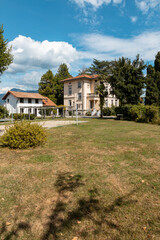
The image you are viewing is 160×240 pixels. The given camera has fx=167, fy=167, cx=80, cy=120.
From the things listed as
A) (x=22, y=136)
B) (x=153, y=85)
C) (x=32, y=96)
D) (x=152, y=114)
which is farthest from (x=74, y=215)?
(x=32, y=96)

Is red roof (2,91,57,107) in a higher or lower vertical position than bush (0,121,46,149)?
higher

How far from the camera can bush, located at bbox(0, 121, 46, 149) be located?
686cm

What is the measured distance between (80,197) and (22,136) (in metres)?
4.35

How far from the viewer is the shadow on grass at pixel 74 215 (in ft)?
8.22

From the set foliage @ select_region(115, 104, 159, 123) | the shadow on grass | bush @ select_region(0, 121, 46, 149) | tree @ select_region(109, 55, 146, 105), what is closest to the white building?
tree @ select_region(109, 55, 146, 105)

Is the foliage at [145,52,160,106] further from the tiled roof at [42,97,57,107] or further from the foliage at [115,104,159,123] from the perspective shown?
the tiled roof at [42,97,57,107]

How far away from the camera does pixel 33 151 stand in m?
6.70

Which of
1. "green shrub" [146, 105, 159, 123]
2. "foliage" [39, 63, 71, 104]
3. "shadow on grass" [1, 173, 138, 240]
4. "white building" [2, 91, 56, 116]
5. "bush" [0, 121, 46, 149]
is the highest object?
"foliage" [39, 63, 71, 104]

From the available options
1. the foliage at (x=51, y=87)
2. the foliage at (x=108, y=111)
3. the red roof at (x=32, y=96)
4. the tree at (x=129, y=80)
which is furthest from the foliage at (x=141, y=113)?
the foliage at (x=51, y=87)

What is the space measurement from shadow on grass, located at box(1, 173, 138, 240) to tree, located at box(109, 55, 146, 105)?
22.2 m

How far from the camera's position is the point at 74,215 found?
2.85m

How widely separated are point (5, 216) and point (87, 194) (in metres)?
1.56

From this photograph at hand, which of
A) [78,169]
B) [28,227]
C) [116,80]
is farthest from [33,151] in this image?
[116,80]

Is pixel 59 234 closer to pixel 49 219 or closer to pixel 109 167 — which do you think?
pixel 49 219
